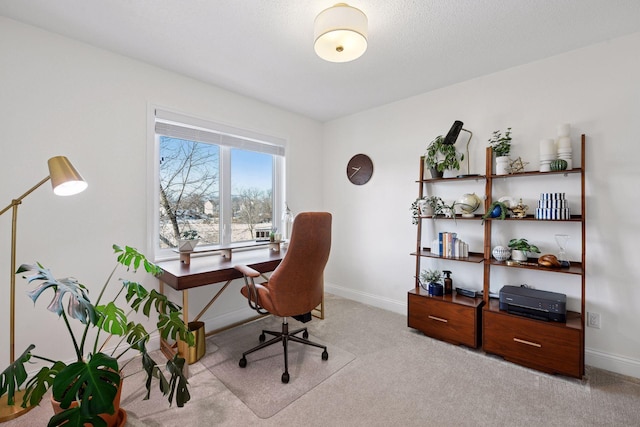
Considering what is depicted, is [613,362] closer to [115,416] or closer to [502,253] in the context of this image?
[502,253]

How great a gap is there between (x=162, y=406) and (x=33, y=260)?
4.32ft

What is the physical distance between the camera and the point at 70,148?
2029mm

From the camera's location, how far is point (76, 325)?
2.08 metres

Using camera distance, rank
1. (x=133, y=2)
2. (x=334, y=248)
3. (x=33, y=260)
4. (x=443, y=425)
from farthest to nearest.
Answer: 1. (x=334, y=248)
2. (x=33, y=260)
3. (x=133, y=2)
4. (x=443, y=425)

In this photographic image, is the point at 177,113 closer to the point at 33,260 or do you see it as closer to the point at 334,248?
the point at 33,260

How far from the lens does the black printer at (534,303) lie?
6.66 ft

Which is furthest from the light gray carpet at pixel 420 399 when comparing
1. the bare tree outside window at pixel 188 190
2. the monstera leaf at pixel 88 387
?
the bare tree outside window at pixel 188 190

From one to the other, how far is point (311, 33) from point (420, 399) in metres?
2.58

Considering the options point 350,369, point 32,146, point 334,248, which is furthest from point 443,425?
point 32,146

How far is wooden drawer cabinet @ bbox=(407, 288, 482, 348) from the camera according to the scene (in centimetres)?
236

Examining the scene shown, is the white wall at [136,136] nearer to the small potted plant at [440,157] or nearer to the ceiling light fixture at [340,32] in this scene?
the small potted plant at [440,157]

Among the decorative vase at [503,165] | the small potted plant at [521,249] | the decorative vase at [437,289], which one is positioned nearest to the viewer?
the small potted plant at [521,249]

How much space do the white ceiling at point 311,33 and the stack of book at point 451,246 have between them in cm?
152

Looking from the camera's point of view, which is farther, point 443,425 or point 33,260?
point 33,260
